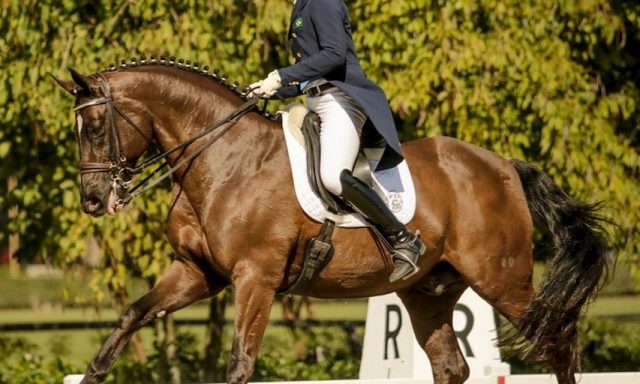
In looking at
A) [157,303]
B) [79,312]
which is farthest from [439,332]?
[79,312]

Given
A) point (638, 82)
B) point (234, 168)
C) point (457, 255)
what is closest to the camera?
point (234, 168)

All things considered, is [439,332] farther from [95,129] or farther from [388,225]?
[95,129]

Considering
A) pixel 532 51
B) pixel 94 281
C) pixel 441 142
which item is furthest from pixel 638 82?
pixel 94 281

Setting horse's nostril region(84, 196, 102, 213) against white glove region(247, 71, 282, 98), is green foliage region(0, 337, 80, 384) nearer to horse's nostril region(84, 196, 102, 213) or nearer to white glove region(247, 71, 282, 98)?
horse's nostril region(84, 196, 102, 213)

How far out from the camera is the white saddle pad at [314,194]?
640 cm

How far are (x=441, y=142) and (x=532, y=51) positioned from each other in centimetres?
265

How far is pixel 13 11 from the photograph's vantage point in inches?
365

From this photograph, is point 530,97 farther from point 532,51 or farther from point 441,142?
point 441,142

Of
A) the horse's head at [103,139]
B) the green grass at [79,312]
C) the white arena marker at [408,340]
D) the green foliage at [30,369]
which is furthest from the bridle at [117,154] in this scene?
the green foliage at [30,369]

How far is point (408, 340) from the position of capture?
857 cm

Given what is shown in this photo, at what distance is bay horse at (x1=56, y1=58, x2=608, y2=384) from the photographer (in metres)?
6.23

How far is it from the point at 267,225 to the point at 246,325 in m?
0.53

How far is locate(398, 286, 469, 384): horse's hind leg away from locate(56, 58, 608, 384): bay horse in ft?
0.03

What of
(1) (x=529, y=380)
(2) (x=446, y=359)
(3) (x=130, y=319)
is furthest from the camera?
(1) (x=529, y=380)
